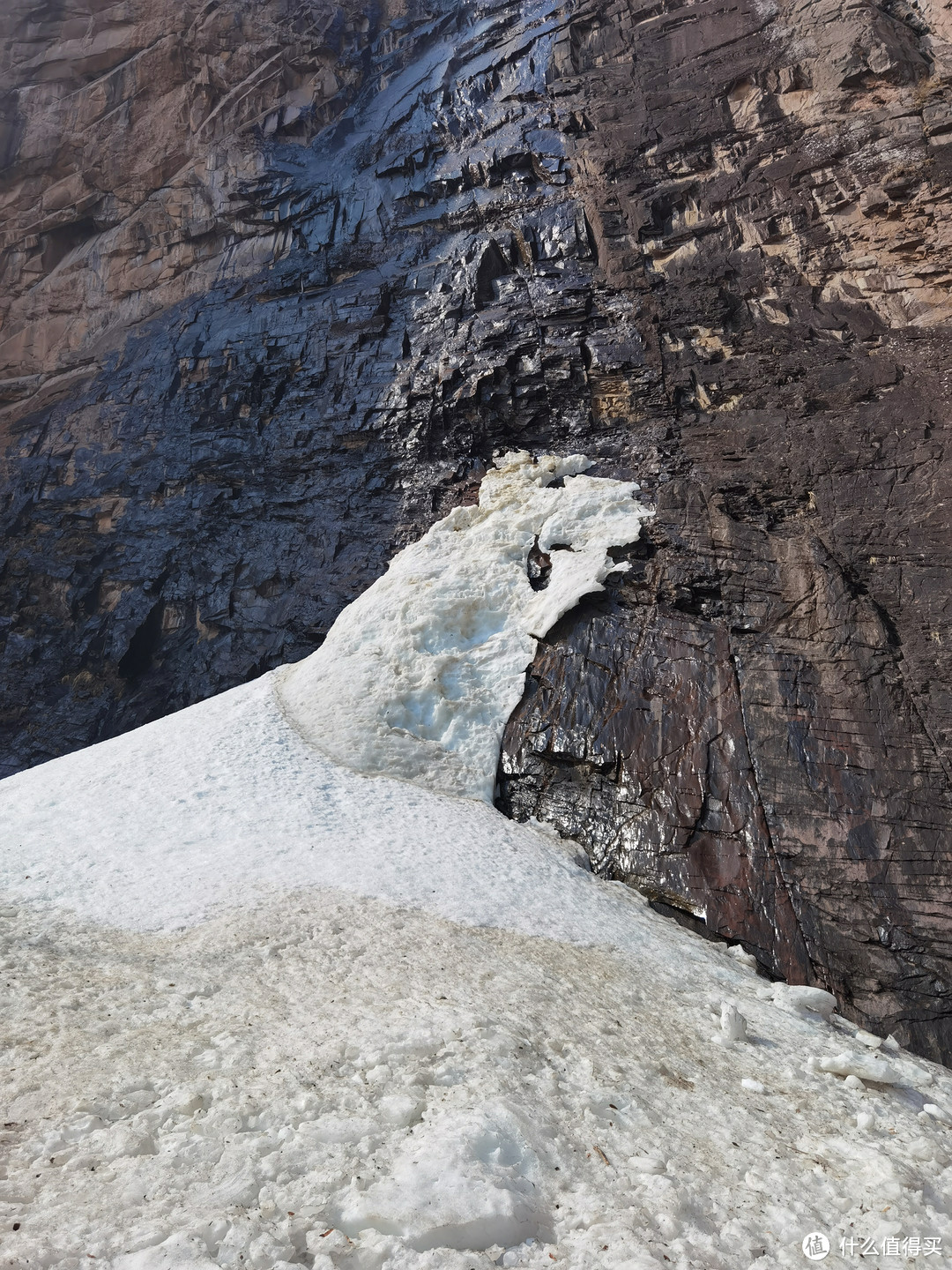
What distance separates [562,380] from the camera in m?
14.2

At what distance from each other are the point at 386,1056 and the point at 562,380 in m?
12.1

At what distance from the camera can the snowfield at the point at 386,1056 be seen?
3.41 m

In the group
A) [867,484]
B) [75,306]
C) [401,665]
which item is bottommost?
[401,665]

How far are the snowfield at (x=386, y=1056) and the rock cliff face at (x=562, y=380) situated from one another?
2011mm

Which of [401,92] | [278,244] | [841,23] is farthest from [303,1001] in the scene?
[401,92]

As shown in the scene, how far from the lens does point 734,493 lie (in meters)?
11.4

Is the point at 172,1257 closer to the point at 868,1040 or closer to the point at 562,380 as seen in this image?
the point at 868,1040

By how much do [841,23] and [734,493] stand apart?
29.7 feet

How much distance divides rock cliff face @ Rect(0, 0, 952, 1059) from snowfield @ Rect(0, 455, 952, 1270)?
2011 mm

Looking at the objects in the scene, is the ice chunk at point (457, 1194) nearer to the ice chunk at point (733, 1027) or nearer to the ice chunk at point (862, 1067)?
the ice chunk at point (733, 1027)

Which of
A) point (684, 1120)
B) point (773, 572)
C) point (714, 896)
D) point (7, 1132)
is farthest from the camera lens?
point (773, 572)

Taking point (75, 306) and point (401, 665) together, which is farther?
point (75, 306)

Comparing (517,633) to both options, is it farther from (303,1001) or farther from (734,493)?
(303,1001)

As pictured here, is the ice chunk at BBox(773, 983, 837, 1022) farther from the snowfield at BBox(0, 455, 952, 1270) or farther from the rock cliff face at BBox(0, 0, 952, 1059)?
the rock cliff face at BBox(0, 0, 952, 1059)
